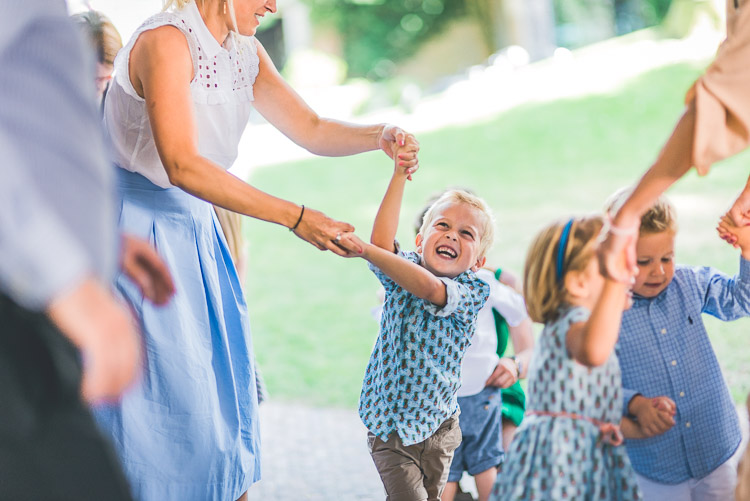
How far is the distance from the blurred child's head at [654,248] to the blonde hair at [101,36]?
199 cm

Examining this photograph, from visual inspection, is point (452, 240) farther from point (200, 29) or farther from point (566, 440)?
point (200, 29)

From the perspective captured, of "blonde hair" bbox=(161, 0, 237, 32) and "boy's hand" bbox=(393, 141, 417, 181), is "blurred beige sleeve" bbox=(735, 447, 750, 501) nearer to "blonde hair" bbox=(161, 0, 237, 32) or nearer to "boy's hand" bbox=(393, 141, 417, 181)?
"boy's hand" bbox=(393, 141, 417, 181)

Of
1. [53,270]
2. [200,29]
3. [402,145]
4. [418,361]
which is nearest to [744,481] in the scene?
[418,361]

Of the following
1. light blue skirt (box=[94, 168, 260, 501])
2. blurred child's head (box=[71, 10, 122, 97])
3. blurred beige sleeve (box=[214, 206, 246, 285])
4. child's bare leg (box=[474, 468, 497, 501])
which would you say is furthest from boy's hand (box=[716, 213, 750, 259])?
blurred child's head (box=[71, 10, 122, 97])

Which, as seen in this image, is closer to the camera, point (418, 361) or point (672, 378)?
point (672, 378)

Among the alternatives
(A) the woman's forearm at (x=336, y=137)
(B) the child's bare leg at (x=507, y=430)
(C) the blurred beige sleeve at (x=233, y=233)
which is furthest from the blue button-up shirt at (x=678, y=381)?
(C) the blurred beige sleeve at (x=233, y=233)

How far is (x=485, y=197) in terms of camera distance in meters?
10.7

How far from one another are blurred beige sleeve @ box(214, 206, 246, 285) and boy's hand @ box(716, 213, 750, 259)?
6.07 feet

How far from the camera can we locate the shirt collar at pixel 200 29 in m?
2.43

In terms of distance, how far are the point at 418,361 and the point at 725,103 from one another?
1.14 meters

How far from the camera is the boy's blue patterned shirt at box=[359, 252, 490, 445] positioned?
2570 millimetres

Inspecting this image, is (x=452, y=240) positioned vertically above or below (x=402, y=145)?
below

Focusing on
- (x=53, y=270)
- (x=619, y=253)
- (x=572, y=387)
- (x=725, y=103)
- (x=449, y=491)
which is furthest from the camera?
(x=449, y=491)

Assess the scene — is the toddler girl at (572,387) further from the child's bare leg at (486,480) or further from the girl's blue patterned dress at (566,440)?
the child's bare leg at (486,480)
